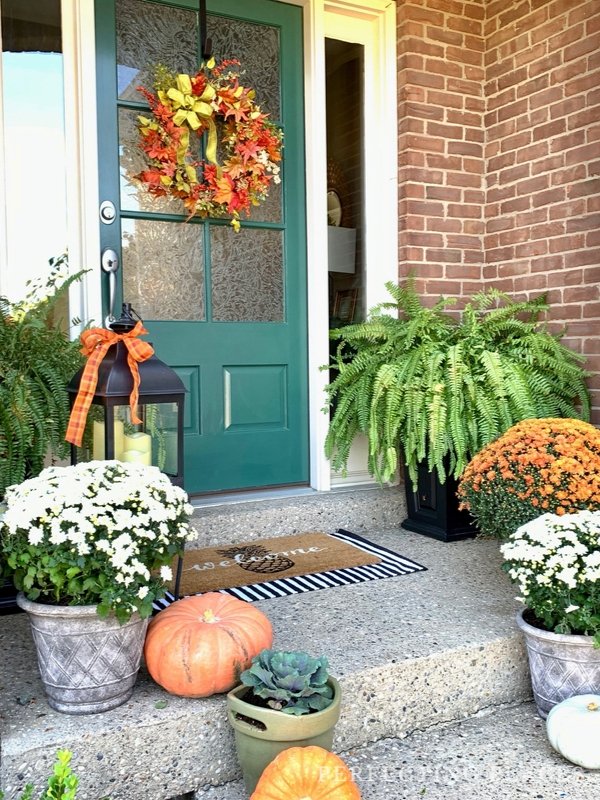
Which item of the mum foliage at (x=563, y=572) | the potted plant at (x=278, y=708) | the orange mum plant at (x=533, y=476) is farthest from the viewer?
the orange mum plant at (x=533, y=476)

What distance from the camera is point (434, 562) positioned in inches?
102

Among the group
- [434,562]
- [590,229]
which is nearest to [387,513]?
[434,562]

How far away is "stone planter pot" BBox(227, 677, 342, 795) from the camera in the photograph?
1421 millimetres

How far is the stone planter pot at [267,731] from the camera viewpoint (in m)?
1.42

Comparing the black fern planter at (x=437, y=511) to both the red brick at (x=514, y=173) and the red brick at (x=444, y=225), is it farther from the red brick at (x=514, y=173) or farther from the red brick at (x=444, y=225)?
the red brick at (x=514, y=173)

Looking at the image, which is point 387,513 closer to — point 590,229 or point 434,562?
point 434,562

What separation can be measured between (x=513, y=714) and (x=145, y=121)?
8.18 feet

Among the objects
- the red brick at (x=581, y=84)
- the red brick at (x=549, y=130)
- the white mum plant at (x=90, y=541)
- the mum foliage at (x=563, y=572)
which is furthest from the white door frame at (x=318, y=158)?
the mum foliage at (x=563, y=572)

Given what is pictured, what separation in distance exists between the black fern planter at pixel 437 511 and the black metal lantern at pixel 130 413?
46.6 inches

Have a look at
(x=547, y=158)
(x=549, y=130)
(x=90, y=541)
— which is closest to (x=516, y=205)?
(x=547, y=158)

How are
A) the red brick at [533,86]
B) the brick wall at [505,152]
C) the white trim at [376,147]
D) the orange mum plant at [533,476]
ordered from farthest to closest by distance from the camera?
the white trim at [376,147] < the red brick at [533,86] < the brick wall at [505,152] < the orange mum plant at [533,476]

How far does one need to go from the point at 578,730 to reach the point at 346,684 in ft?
1.79

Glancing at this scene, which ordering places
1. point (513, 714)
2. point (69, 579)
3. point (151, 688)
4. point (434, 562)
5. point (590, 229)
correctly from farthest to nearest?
1. point (590, 229)
2. point (434, 562)
3. point (513, 714)
4. point (151, 688)
5. point (69, 579)

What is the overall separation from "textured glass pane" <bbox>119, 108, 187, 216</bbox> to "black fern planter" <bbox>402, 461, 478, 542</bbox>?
5.27 feet
